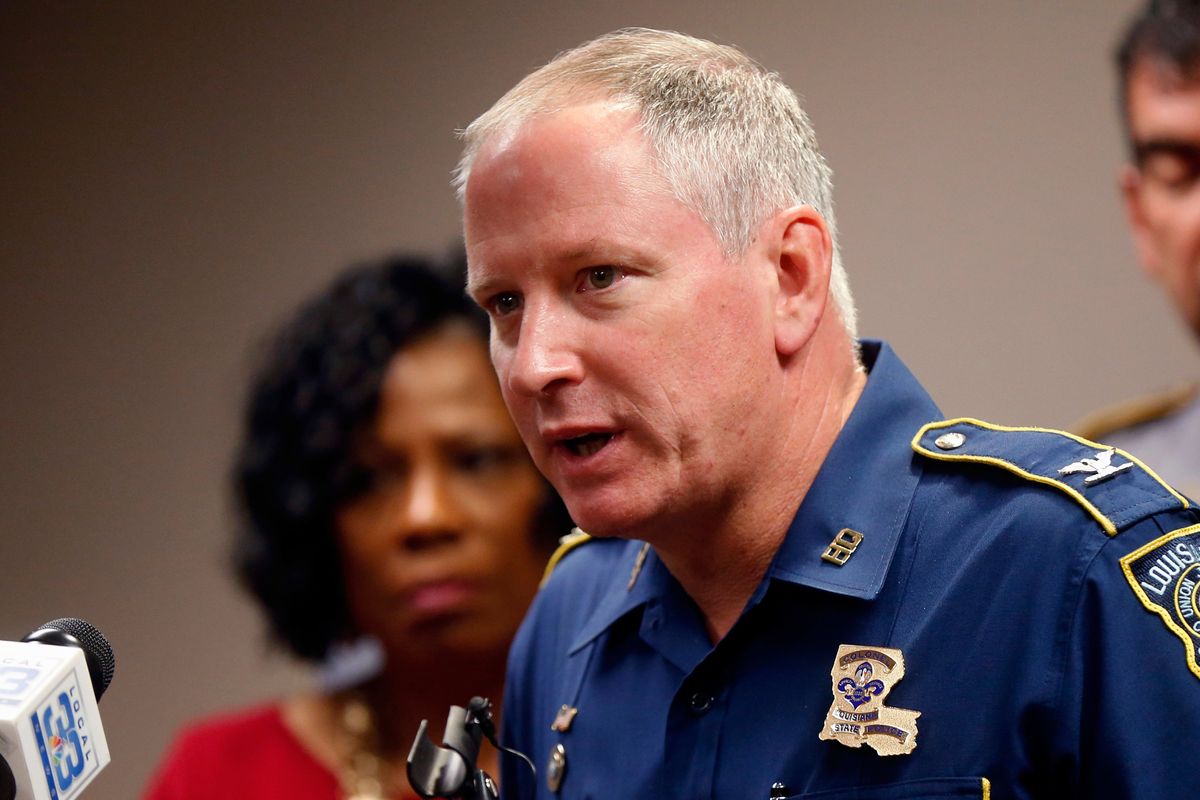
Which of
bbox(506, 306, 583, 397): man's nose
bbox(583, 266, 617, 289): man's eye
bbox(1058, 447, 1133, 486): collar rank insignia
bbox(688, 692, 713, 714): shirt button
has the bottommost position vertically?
bbox(688, 692, 713, 714): shirt button

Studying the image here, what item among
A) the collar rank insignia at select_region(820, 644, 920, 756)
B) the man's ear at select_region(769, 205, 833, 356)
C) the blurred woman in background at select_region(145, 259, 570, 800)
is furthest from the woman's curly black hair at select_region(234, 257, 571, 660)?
the collar rank insignia at select_region(820, 644, 920, 756)

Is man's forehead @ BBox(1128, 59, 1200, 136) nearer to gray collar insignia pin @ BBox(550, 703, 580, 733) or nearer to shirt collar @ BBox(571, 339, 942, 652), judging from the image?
shirt collar @ BBox(571, 339, 942, 652)

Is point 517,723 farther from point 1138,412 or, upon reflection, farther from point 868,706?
point 1138,412

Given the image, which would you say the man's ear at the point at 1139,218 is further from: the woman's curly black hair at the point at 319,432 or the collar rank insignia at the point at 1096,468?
the collar rank insignia at the point at 1096,468

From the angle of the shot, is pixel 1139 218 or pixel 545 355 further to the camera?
pixel 1139 218

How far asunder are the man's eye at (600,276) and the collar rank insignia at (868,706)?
0.41m

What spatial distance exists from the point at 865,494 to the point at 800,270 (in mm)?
237

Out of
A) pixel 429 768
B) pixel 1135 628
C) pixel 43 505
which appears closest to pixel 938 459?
pixel 1135 628

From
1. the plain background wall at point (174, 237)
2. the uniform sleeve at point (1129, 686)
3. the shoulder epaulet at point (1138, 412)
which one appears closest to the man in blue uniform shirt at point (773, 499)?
the uniform sleeve at point (1129, 686)

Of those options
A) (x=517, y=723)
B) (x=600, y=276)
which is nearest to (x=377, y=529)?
(x=517, y=723)

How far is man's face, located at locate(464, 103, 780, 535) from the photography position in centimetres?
139

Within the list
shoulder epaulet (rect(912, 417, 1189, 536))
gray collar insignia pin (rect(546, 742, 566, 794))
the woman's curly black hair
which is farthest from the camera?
the woman's curly black hair

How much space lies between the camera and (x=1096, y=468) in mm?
1337

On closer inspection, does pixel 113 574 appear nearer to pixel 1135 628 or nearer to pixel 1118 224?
pixel 1118 224
